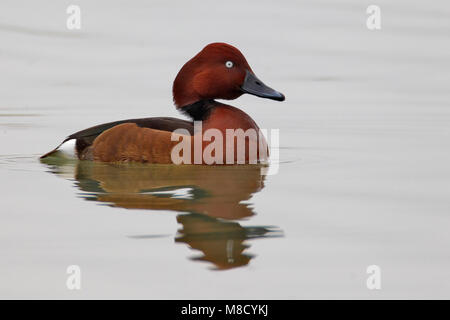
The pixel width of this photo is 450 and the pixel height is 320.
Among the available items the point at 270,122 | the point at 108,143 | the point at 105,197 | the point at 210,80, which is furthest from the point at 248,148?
the point at 270,122

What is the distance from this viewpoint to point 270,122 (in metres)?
11.1

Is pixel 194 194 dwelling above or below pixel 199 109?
below

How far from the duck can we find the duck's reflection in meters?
0.11

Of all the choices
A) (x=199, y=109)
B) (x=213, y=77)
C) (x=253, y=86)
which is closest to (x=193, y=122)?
(x=199, y=109)

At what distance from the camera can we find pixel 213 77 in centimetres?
830

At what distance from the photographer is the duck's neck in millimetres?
8250

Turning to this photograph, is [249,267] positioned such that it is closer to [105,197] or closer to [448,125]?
[105,197]

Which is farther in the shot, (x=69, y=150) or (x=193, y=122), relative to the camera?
(x=69, y=150)

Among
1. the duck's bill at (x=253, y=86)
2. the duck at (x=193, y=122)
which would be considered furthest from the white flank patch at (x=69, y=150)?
the duck's bill at (x=253, y=86)

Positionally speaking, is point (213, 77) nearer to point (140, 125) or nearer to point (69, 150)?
point (140, 125)

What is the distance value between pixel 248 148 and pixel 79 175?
1.50 m

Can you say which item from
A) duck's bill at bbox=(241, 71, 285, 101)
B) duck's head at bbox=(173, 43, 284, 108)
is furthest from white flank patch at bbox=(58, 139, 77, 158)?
duck's bill at bbox=(241, 71, 285, 101)

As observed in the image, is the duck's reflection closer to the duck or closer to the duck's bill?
the duck

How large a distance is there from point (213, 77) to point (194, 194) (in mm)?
1956
